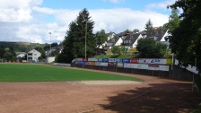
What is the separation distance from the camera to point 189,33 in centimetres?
1673

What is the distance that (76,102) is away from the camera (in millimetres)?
16328

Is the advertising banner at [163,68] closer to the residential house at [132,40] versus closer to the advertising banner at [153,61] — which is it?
the advertising banner at [153,61]

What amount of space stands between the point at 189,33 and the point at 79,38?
246 feet

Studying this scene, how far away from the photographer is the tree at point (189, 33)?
1425 cm

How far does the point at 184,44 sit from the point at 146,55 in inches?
1842

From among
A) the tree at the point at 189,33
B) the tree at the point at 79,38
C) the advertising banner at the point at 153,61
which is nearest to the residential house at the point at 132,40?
the tree at the point at 79,38

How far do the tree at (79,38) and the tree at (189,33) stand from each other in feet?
224

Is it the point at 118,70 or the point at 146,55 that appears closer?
the point at 118,70

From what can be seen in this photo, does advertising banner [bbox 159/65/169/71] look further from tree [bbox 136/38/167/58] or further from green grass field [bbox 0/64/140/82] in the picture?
tree [bbox 136/38/167/58]

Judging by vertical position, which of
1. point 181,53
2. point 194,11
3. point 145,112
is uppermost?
point 194,11

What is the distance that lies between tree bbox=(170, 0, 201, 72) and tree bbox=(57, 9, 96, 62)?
68.4 meters

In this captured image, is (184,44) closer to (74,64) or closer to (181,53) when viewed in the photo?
(181,53)

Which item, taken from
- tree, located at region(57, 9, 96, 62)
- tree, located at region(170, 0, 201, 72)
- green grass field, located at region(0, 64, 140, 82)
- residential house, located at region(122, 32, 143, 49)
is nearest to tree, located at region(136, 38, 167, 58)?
green grass field, located at region(0, 64, 140, 82)

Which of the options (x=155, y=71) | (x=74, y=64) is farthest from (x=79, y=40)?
(x=155, y=71)
